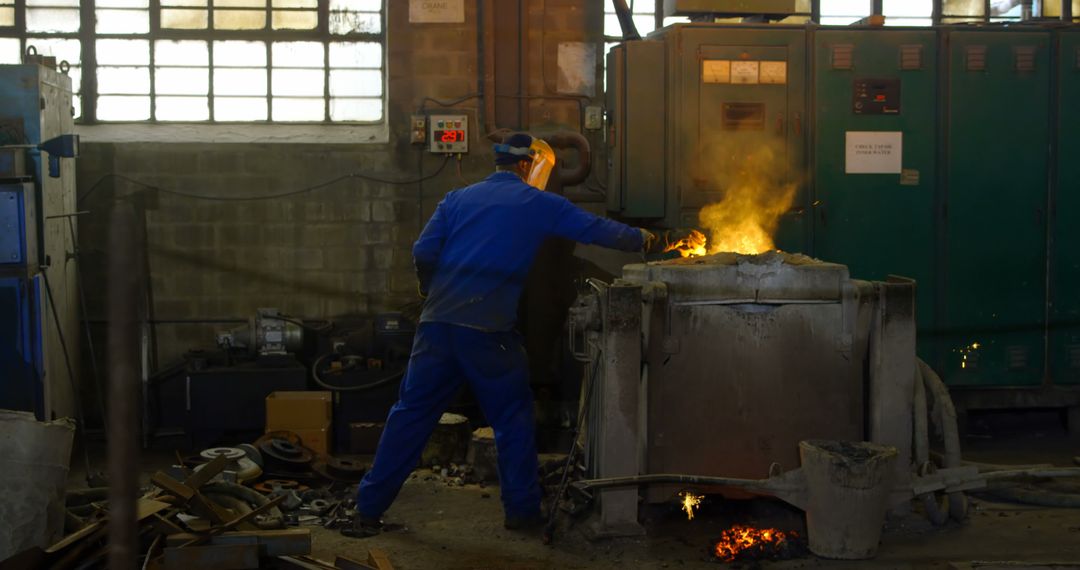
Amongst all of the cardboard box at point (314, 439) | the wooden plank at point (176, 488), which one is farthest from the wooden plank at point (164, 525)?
the cardboard box at point (314, 439)

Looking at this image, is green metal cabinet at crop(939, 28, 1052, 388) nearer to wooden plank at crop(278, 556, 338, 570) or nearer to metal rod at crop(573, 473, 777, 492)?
metal rod at crop(573, 473, 777, 492)

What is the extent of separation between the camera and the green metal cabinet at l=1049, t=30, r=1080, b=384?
20.8 feet

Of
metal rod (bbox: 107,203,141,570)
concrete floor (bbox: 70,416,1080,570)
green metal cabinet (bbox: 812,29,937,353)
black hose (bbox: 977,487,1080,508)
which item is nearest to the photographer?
metal rod (bbox: 107,203,141,570)

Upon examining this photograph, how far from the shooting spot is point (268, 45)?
23.2ft

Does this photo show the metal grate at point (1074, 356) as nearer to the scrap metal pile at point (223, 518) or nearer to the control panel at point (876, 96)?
the control panel at point (876, 96)

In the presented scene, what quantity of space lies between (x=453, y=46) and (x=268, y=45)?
3.97 feet

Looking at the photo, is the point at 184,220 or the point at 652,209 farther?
the point at 184,220

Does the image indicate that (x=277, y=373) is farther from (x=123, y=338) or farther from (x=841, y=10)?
(x=123, y=338)

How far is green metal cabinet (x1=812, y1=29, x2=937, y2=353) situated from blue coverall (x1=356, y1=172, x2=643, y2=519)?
6.70 ft

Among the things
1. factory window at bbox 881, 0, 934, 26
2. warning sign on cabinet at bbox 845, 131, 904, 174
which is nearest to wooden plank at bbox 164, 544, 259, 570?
warning sign on cabinet at bbox 845, 131, 904, 174

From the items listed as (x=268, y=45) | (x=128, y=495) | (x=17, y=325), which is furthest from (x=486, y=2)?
(x=128, y=495)

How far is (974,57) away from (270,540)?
4690mm

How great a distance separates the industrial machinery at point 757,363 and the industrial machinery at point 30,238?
2.76 m

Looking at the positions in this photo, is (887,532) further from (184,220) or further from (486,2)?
(184,220)
